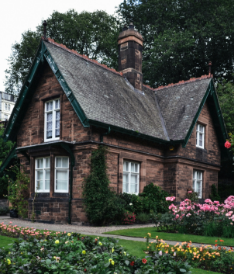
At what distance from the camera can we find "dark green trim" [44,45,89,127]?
12469mm

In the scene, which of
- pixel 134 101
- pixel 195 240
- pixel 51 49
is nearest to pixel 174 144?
pixel 134 101

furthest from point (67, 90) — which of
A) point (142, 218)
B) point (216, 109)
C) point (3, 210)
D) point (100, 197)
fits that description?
point (216, 109)

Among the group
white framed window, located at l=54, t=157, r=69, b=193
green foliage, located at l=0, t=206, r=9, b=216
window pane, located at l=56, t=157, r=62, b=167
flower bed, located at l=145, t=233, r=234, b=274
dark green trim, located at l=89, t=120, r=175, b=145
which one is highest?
dark green trim, located at l=89, t=120, r=175, b=145

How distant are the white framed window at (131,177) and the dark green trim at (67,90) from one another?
129 inches

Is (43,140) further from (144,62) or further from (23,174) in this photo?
(144,62)

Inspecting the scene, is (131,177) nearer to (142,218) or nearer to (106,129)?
(142,218)

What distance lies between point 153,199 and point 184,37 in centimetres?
1588

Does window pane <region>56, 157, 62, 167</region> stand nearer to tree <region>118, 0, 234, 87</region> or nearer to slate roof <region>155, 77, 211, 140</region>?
slate roof <region>155, 77, 211, 140</region>

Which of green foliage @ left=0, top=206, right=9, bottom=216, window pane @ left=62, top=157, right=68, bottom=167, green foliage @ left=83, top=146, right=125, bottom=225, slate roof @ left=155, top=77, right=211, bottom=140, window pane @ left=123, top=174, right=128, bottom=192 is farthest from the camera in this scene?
green foliage @ left=0, top=206, right=9, bottom=216

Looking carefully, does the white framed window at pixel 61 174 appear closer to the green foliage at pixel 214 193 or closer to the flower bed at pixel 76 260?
the flower bed at pixel 76 260

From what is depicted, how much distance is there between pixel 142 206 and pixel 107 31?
84.2 feet

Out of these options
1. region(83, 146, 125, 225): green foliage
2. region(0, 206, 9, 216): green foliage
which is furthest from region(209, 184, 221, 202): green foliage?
region(0, 206, 9, 216): green foliage

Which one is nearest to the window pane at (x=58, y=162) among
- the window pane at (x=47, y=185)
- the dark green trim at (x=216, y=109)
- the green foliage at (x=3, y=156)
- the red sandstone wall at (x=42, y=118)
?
the red sandstone wall at (x=42, y=118)

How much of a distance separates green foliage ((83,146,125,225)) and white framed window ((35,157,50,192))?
237 centimetres
